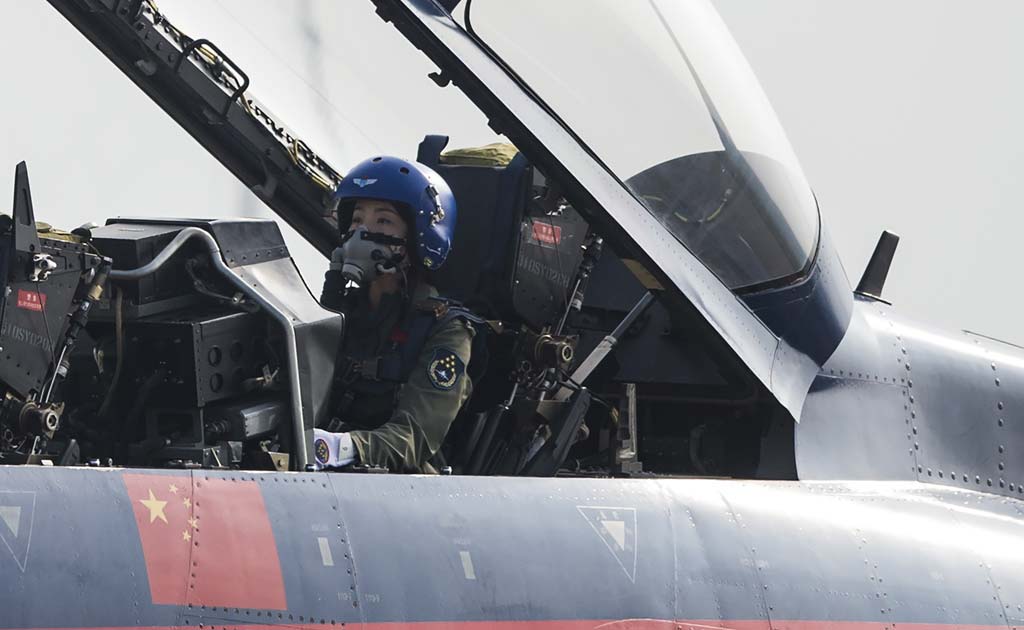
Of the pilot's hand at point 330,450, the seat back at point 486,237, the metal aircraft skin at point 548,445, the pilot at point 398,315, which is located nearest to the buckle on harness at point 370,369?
the pilot at point 398,315

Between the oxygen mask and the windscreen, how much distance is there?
66 cm

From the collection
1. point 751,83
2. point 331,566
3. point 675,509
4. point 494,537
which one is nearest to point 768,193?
point 751,83

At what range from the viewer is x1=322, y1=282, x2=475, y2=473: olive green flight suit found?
4309 mm

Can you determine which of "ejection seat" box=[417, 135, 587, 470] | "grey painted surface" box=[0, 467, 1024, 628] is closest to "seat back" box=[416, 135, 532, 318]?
"ejection seat" box=[417, 135, 587, 470]

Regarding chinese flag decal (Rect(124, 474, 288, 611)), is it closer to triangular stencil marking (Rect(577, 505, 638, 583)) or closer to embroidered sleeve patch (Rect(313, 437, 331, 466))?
embroidered sleeve patch (Rect(313, 437, 331, 466))

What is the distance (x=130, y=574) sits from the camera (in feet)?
10.3

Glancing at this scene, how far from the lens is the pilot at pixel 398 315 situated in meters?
4.46

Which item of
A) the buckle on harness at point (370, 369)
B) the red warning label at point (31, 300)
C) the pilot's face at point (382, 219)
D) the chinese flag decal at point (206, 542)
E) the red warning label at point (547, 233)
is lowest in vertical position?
the chinese flag decal at point (206, 542)

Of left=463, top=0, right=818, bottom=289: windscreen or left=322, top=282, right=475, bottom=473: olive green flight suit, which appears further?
left=463, top=0, right=818, bottom=289: windscreen

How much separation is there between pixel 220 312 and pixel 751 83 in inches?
82.6

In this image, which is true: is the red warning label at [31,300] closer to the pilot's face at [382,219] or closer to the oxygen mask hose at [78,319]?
the oxygen mask hose at [78,319]

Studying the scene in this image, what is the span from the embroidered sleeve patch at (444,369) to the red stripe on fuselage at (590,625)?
890mm

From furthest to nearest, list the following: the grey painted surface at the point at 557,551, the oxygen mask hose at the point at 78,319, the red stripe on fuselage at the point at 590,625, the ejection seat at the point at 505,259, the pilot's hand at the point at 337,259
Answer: the ejection seat at the point at 505,259 < the pilot's hand at the point at 337,259 < the oxygen mask hose at the point at 78,319 < the red stripe on fuselage at the point at 590,625 < the grey painted surface at the point at 557,551

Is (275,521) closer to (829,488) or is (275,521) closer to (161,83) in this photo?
(829,488)
